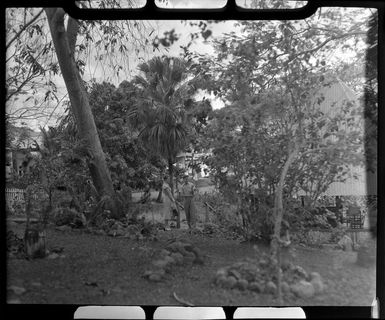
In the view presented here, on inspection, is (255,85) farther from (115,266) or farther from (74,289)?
(74,289)

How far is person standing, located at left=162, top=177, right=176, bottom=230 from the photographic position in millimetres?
3471

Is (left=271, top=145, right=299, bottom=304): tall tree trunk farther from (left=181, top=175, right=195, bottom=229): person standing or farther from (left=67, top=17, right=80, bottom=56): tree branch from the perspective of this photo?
(left=67, top=17, right=80, bottom=56): tree branch

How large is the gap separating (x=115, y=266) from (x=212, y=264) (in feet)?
2.44

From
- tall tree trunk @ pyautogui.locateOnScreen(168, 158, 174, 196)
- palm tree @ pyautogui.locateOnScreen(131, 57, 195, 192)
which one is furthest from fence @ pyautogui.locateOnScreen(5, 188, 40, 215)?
tall tree trunk @ pyautogui.locateOnScreen(168, 158, 174, 196)

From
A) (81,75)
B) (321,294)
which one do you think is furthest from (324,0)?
Answer: (321,294)

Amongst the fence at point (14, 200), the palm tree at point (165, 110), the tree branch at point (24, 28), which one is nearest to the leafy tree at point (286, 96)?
the palm tree at point (165, 110)

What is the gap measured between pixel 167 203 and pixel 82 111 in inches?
39.0

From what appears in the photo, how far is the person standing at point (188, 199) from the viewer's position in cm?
347

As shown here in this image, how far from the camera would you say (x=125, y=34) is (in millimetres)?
3439

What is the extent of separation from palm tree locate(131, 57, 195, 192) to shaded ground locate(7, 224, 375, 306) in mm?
699

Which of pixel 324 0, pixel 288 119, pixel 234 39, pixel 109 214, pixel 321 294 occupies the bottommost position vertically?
pixel 321 294

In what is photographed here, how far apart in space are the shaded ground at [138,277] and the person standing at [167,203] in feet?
0.58

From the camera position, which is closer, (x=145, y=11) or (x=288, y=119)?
(x=145, y=11)

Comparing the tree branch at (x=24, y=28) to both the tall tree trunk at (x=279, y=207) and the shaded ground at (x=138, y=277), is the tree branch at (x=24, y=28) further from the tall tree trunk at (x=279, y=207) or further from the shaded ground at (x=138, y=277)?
the tall tree trunk at (x=279, y=207)
